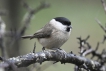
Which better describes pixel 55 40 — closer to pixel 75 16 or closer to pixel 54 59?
pixel 54 59

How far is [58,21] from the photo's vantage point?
3197 mm

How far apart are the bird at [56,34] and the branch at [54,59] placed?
1.84 feet

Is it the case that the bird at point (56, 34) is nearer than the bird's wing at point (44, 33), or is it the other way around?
the bird at point (56, 34)

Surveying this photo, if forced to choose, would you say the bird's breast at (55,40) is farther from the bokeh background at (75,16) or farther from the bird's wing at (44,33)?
the bokeh background at (75,16)

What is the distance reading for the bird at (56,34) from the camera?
10.4 feet

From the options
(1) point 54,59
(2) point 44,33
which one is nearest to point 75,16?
(2) point 44,33

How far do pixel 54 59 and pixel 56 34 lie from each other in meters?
0.82

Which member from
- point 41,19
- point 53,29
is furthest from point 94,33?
point 53,29

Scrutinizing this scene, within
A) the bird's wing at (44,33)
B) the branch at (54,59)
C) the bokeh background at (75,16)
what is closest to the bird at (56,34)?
the bird's wing at (44,33)

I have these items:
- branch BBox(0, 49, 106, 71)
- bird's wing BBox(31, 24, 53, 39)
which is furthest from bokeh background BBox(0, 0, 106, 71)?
branch BBox(0, 49, 106, 71)

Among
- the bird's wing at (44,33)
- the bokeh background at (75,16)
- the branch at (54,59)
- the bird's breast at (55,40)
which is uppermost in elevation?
the bokeh background at (75,16)

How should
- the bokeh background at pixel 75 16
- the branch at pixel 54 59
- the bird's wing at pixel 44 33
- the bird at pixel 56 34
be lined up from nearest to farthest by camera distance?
the branch at pixel 54 59
the bird at pixel 56 34
the bird's wing at pixel 44 33
the bokeh background at pixel 75 16

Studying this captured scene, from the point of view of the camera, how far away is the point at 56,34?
10.5 feet

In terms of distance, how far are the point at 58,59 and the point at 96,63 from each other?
499 millimetres
